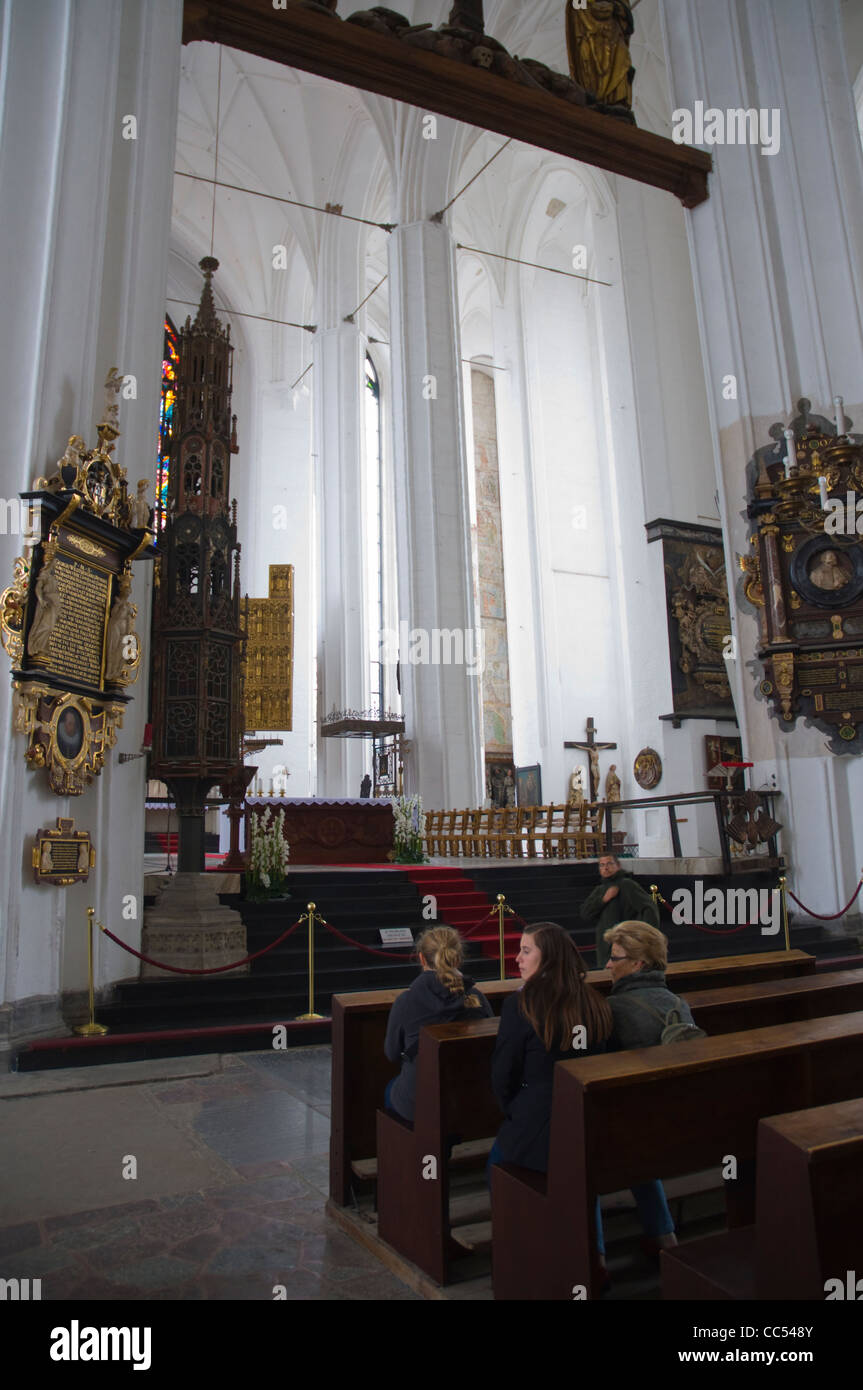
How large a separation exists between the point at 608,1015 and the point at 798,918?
7.64 m

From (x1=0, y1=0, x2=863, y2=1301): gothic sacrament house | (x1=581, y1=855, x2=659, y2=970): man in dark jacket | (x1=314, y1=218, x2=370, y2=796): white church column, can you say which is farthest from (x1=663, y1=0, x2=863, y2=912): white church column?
(x1=314, y1=218, x2=370, y2=796): white church column

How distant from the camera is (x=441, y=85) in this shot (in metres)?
9.92

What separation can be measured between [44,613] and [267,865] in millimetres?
3475

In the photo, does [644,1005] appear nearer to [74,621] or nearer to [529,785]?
[74,621]

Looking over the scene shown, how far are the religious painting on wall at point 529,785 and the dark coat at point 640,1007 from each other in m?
17.9

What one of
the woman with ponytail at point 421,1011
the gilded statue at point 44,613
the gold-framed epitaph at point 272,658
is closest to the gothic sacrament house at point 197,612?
the gilded statue at point 44,613

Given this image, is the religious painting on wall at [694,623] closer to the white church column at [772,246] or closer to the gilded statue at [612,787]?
the gilded statue at [612,787]

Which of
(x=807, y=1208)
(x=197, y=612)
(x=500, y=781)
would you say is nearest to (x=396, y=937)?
(x=197, y=612)

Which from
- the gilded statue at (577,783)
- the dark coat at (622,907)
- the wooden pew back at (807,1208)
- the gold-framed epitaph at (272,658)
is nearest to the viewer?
the wooden pew back at (807,1208)

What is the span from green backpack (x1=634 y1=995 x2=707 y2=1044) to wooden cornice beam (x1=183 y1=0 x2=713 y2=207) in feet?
32.7

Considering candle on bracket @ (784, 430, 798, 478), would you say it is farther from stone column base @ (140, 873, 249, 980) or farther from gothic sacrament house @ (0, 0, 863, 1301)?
stone column base @ (140, 873, 249, 980)

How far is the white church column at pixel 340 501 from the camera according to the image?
19.3m

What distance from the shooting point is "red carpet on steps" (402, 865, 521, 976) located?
8344 mm

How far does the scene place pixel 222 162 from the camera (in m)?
21.6
